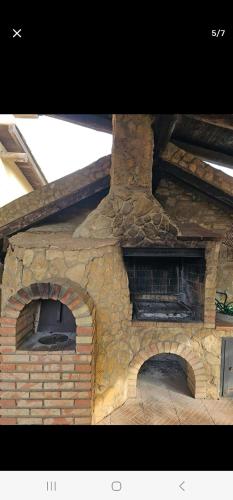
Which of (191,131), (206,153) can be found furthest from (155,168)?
(206,153)

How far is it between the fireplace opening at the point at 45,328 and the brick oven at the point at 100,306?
1 cm

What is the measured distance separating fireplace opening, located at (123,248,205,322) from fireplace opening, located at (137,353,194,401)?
1.03m

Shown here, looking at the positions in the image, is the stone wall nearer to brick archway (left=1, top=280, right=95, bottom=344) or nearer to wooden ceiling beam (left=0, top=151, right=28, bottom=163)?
brick archway (left=1, top=280, right=95, bottom=344)

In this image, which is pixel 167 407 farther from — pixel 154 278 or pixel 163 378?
pixel 154 278

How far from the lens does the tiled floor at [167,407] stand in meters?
3.53

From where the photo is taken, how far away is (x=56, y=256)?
3.30 m

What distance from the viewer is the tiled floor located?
3.53 m

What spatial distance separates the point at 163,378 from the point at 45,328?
2376mm

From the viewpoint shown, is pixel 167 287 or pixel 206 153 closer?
pixel 206 153

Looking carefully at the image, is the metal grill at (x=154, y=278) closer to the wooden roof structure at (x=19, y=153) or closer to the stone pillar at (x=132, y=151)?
the stone pillar at (x=132, y=151)

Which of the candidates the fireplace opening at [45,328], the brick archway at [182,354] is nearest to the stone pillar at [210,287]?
the brick archway at [182,354]

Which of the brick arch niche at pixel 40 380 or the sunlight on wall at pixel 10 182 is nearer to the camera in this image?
the brick arch niche at pixel 40 380

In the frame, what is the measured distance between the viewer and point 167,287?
507 centimetres
